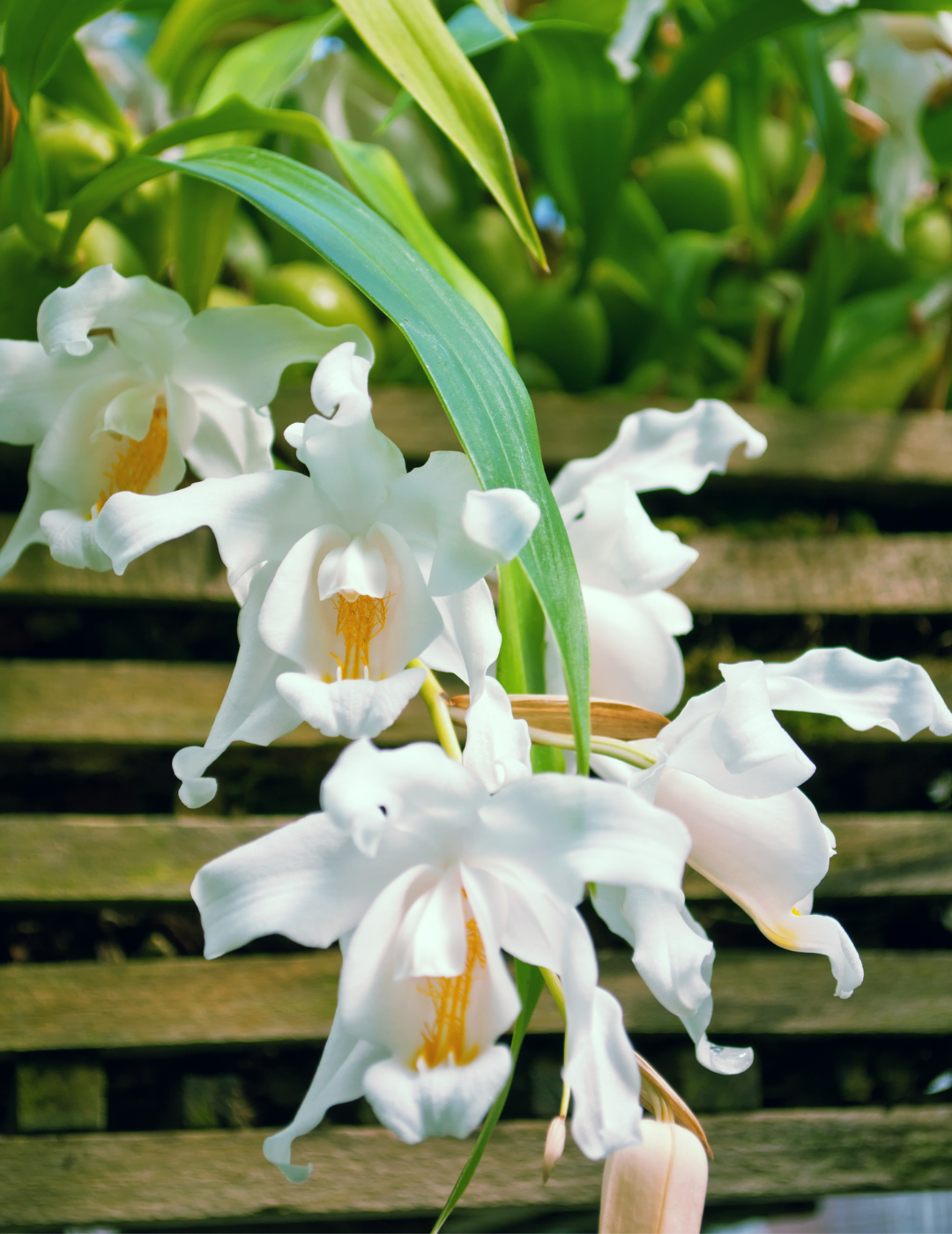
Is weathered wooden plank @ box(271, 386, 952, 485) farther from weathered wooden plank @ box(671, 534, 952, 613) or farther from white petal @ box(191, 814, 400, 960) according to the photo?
white petal @ box(191, 814, 400, 960)

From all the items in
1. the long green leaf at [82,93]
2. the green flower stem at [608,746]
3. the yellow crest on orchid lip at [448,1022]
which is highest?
the long green leaf at [82,93]

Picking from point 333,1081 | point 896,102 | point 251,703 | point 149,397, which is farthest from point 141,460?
point 896,102

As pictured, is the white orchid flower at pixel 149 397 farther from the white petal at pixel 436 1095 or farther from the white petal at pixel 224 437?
the white petal at pixel 436 1095

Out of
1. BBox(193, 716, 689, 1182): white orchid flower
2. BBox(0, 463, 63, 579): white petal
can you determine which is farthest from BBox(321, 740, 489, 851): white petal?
BBox(0, 463, 63, 579): white petal

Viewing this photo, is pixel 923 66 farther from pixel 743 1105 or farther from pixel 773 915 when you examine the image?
pixel 743 1105

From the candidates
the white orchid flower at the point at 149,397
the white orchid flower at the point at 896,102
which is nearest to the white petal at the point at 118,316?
the white orchid flower at the point at 149,397
